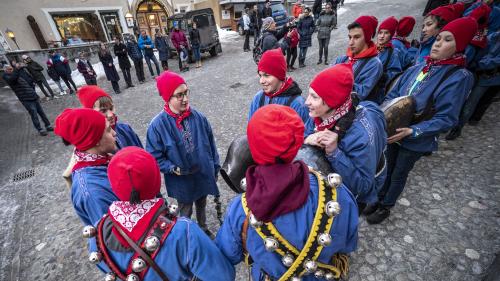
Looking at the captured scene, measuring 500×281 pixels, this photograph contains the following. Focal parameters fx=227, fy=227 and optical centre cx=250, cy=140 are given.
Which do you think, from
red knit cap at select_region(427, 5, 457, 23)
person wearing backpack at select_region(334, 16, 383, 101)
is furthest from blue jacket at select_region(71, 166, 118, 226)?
red knit cap at select_region(427, 5, 457, 23)

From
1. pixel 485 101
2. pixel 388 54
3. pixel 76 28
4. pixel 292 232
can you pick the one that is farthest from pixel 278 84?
pixel 76 28

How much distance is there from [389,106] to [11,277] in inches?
206

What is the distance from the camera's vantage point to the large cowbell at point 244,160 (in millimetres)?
1640

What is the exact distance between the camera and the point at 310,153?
169cm

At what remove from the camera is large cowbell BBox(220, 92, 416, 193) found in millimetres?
1662

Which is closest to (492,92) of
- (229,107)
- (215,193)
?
(215,193)

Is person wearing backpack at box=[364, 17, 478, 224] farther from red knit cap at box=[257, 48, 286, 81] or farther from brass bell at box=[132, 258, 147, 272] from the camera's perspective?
brass bell at box=[132, 258, 147, 272]

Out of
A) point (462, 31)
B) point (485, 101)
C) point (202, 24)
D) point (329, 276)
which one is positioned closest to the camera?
point (329, 276)

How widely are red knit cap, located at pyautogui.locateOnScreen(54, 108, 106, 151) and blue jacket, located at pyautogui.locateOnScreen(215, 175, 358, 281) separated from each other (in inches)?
47.9

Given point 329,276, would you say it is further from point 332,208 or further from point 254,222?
point 254,222

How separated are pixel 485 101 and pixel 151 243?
619cm

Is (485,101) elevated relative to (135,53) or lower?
lower

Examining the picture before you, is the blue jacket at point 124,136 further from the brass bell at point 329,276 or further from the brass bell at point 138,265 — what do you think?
the brass bell at point 329,276

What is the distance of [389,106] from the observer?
7.57 feet
